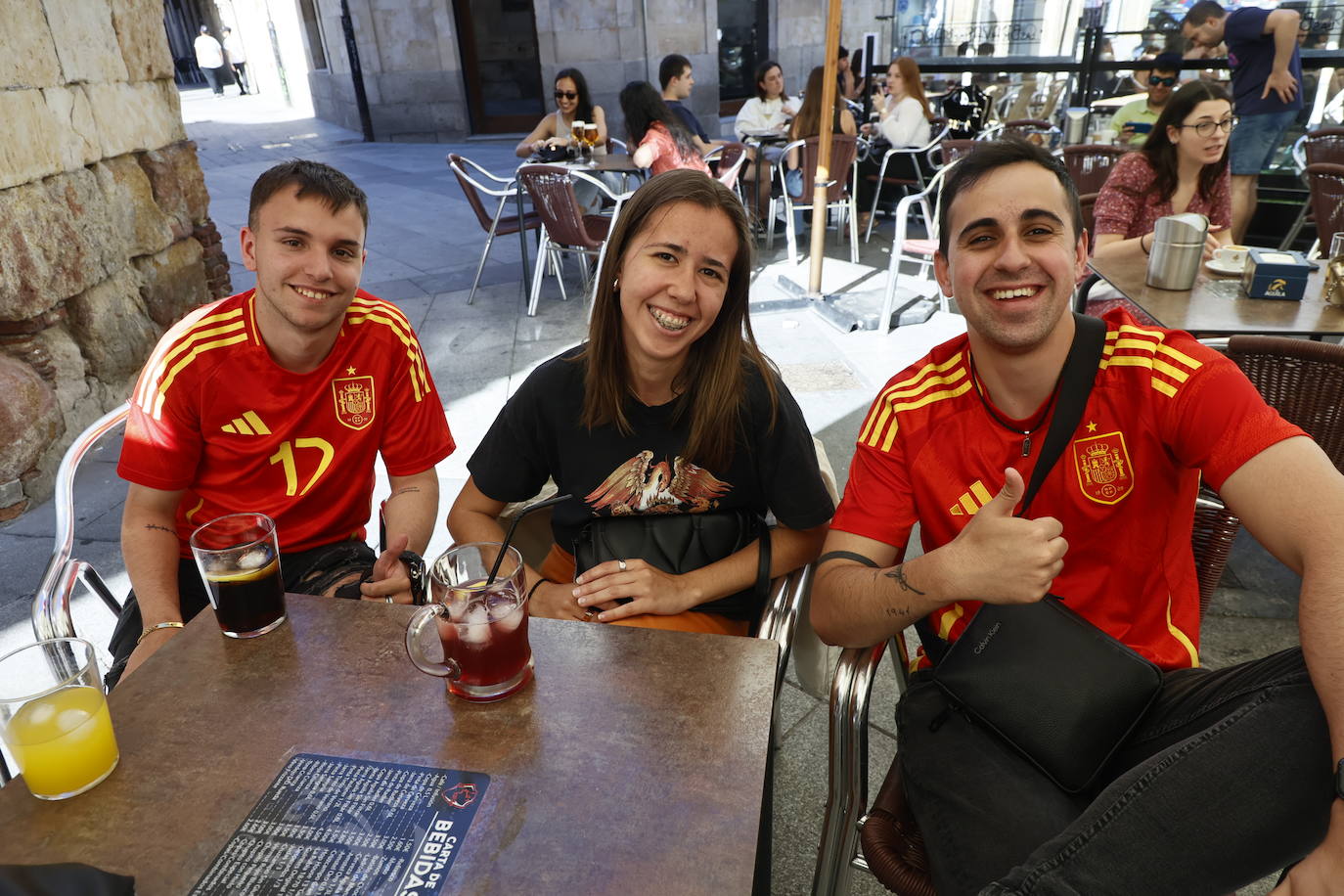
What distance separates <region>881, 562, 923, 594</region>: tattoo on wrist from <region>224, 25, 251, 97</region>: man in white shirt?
28934 millimetres

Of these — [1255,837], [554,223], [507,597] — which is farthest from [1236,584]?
[554,223]

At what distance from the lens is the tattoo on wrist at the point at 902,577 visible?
53.8 inches

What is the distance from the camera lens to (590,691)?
1.12 m

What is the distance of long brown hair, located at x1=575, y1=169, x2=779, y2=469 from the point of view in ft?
5.50

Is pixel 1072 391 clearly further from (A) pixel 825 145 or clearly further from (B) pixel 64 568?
(A) pixel 825 145

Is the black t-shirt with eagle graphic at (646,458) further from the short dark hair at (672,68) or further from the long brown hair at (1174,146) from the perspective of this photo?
the short dark hair at (672,68)

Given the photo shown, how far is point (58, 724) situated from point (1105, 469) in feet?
5.05

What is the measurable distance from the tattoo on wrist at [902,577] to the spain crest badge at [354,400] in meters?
1.17

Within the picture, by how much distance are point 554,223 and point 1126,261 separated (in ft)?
10.6

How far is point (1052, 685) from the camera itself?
4.21ft

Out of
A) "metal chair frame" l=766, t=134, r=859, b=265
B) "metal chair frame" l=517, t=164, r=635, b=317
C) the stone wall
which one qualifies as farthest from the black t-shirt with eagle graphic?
"metal chair frame" l=766, t=134, r=859, b=265

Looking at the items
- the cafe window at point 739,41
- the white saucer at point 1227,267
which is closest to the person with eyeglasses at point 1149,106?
the white saucer at point 1227,267

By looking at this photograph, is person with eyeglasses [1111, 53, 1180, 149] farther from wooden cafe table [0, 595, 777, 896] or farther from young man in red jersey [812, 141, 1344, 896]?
wooden cafe table [0, 595, 777, 896]

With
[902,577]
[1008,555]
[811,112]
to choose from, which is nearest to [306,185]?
[902,577]
